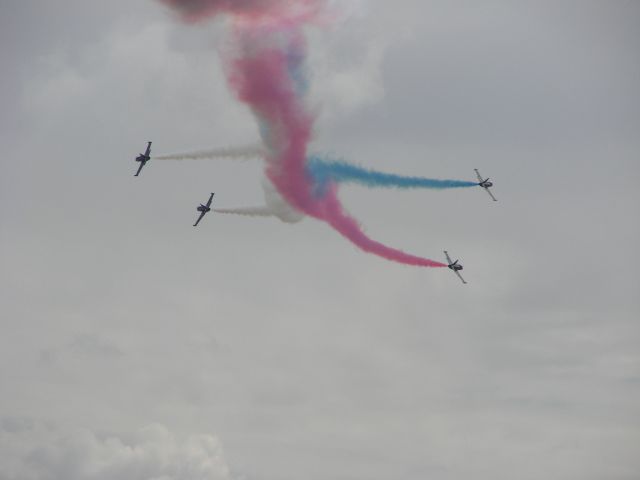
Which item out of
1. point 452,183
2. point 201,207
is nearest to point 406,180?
point 452,183

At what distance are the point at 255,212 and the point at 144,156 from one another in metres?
16.2

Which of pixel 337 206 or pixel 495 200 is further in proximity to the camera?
pixel 495 200

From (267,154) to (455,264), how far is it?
30816mm

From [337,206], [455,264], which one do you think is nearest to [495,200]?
[455,264]

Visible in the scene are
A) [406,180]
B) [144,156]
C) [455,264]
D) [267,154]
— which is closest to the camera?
[267,154]

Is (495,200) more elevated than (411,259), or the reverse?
(495,200)

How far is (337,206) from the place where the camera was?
81938mm

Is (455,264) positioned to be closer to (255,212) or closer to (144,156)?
(255,212)

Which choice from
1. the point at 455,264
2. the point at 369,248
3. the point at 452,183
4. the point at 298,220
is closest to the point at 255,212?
the point at 298,220

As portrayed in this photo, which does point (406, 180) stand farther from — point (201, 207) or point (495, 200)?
point (201, 207)

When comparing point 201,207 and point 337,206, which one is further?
point 201,207

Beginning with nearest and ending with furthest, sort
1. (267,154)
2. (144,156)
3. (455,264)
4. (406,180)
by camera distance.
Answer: (267,154) < (406,180) < (144,156) < (455,264)

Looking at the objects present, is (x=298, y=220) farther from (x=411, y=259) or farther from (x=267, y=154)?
(x=411, y=259)

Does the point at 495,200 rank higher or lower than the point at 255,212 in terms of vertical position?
higher
